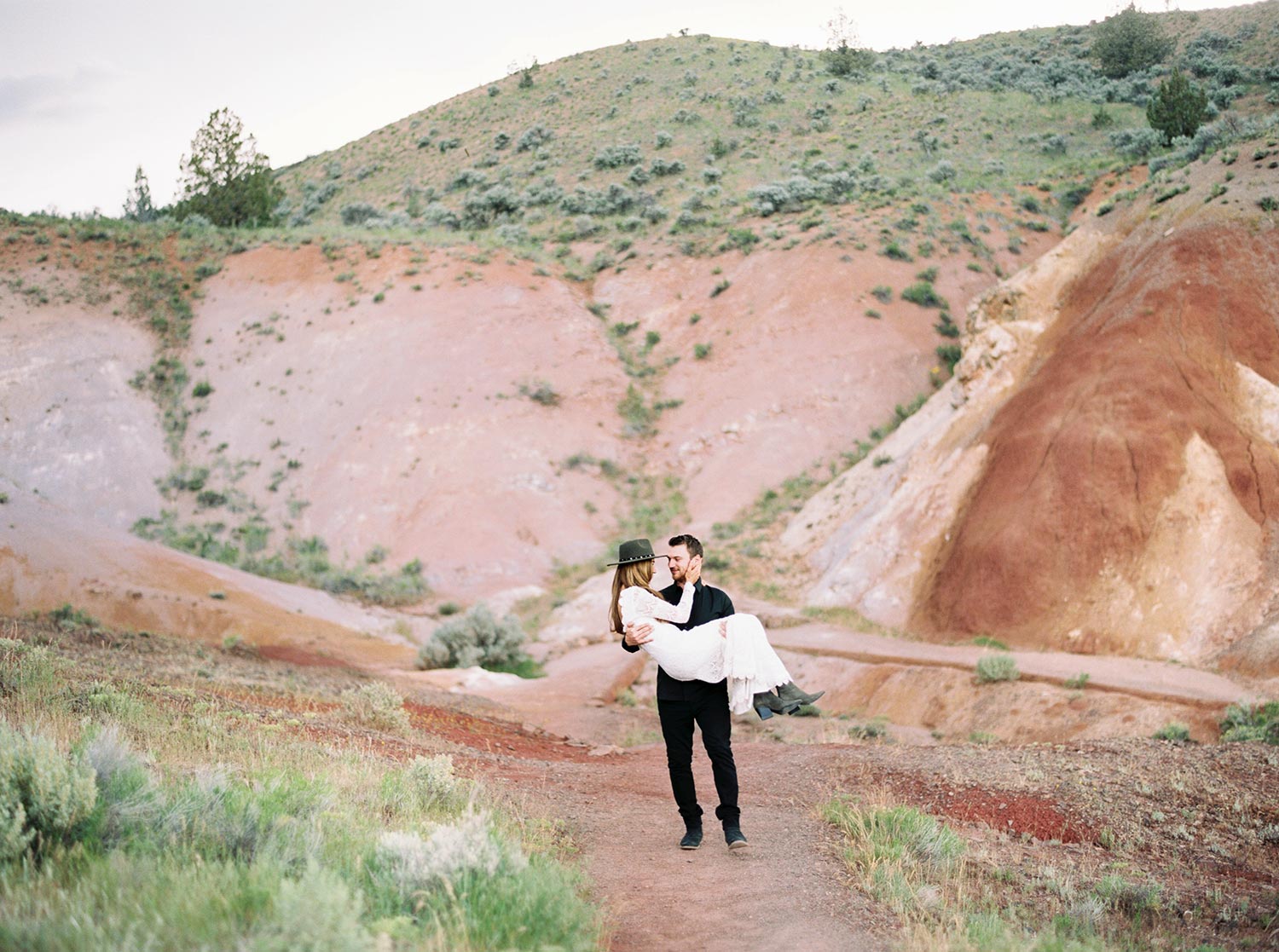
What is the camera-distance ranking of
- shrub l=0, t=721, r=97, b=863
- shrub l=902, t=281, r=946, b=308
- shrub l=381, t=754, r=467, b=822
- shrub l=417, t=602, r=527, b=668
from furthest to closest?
1. shrub l=902, t=281, r=946, b=308
2. shrub l=417, t=602, r=527, b=668
3. shrub l=381, t=754, r=467, b=822
4. shrub l=0, t=721, r=97, b=863

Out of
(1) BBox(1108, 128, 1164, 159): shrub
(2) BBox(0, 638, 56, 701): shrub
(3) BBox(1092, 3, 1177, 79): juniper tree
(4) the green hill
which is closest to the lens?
(2) BBox(0, 638, 56, 701): shrub

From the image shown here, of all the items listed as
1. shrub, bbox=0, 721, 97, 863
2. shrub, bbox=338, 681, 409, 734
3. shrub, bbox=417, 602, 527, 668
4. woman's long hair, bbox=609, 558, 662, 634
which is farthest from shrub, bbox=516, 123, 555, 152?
shrub, bbox=0, 721, 97, 863

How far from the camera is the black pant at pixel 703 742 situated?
6.20 m

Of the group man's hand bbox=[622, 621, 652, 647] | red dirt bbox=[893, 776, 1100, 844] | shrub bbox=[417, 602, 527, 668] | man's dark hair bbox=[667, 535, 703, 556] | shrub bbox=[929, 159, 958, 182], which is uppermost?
shrub bbox=[929, 159, 958, 182]

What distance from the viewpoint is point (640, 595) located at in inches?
238

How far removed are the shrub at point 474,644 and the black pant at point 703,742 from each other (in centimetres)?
1548

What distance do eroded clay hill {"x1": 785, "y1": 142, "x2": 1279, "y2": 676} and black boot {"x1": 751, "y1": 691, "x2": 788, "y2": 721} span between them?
455 inches

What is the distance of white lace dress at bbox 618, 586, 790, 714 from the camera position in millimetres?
5887

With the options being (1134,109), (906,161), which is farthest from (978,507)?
(1134,109)

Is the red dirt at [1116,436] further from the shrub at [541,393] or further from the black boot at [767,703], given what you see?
the shrub at [541,393]

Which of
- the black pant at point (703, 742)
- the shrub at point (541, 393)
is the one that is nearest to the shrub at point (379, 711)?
the black pant at point (703, 742)

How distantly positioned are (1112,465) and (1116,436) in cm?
64

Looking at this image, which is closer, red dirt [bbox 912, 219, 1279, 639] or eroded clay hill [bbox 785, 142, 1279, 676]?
eroded clay hill [bbox 785, 142, 1279, 676]

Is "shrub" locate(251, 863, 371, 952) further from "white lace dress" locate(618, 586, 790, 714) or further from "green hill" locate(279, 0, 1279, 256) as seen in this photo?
"green hill" locate(279, 0, 1279, 256)
